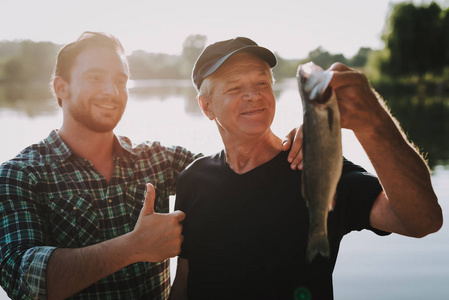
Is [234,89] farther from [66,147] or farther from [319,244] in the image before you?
[66,147]

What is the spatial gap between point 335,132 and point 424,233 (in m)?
0.94

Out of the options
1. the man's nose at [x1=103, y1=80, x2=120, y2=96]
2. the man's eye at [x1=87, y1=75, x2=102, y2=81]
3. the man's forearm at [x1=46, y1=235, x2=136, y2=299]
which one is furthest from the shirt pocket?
the man's eye at [x1=87, y1=75, x2=102, y2=81]

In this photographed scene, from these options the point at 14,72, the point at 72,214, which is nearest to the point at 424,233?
the point at 72,214

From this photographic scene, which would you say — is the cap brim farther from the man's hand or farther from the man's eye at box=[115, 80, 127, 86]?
the man's eye at box=[115, 80, 127, 86]

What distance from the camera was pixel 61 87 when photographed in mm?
3932

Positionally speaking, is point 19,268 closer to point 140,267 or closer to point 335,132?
point 140,267

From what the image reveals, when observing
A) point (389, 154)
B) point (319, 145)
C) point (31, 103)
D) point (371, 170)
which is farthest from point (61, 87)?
point (31, 103)

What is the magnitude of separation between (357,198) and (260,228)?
680 millimetres

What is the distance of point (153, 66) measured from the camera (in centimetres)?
10575

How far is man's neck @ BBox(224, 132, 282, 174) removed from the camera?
310cm

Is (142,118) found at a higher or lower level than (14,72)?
lower

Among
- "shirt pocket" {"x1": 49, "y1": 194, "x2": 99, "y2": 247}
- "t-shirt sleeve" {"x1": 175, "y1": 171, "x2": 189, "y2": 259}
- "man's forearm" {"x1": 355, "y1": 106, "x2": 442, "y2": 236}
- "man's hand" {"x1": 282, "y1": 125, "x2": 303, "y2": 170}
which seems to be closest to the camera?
"man's forearm" {"x1": 355, "y1": 106, "x2": 442, "y2": 236}

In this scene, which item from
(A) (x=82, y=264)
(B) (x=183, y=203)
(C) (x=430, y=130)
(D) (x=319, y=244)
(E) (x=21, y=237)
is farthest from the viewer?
(C) (x=430, y=130)

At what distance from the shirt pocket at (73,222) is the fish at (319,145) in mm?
1966
